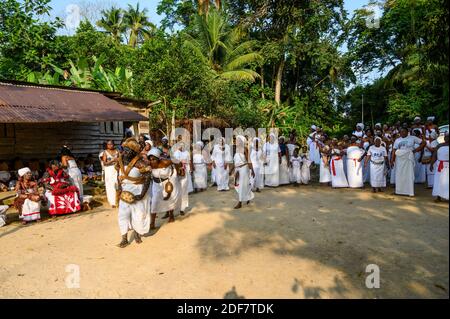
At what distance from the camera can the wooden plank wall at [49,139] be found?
1245cm

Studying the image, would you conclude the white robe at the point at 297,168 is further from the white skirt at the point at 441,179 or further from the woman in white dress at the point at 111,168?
the woman in white dress at the point at 111,168

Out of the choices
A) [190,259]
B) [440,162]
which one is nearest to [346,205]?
[440,162]

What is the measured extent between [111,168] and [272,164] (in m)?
5.11

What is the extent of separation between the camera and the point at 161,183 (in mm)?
6988

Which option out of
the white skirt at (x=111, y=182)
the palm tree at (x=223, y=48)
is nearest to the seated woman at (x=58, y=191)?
the white skirt at (x=111, y=182)

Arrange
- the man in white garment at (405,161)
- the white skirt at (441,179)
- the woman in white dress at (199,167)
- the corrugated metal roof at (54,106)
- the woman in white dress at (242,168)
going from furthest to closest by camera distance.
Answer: the woman in white dress at (199,167)
the corrugated metal roof at (54,106)
the man in white garment at (405,161)
the woman in white dress at (242,168)
the white skirt at (441,179)

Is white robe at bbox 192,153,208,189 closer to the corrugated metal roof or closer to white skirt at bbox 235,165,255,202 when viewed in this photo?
the corrugated metal roof

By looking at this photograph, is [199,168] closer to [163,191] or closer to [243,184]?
[243,184]

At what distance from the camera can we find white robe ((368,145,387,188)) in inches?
390

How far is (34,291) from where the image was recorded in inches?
173

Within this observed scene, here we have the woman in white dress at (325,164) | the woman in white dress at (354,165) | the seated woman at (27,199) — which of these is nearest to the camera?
the seated woman at (27,199)

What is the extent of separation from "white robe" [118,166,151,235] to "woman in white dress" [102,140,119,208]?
9.93 ft

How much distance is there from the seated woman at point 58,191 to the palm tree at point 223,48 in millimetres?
15109
